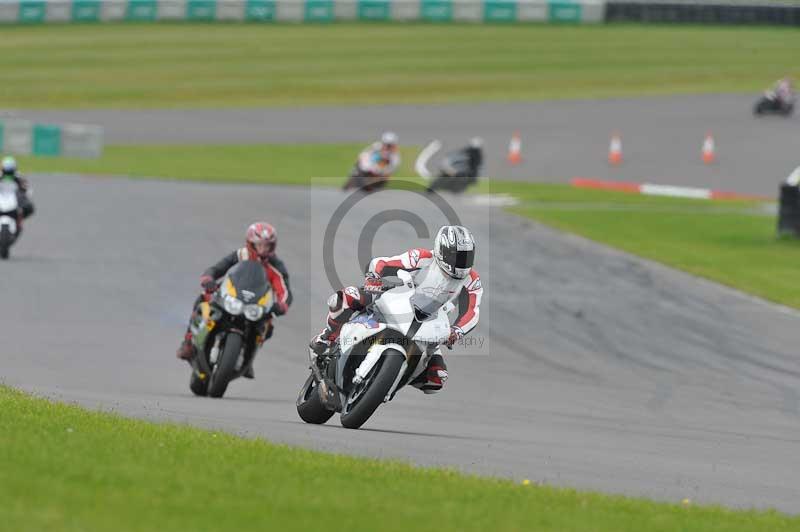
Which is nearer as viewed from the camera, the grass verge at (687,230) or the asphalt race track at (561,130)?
the grass verge at (687,230)

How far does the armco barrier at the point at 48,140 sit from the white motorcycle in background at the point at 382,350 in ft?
113

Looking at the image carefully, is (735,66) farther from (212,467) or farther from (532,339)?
(212,467)

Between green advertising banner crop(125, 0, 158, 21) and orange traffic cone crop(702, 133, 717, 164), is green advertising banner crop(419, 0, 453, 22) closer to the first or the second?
green advertising banner crop(125, 0, 158, 21)

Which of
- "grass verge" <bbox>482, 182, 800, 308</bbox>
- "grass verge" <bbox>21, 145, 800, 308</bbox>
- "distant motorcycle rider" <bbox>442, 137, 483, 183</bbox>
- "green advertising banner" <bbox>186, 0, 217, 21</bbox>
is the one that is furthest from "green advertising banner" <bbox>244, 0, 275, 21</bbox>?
"distant motorcycle rider" <bbox>442, 137, 483, 183</bbox>

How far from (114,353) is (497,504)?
9.32 m

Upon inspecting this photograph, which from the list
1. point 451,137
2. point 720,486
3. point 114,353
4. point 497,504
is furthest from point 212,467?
point 451,137

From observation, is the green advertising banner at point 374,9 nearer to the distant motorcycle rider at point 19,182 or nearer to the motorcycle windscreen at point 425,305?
the distant motorcycle rider at point 19,182

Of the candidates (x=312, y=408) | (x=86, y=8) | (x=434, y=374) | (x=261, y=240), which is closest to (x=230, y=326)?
(x=261, y=240)

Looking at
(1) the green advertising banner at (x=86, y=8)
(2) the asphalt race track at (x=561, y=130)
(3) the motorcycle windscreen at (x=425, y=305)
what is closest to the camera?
(3) the motorcycle windscreen at (x=425, y=305)

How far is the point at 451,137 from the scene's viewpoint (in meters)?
48.8

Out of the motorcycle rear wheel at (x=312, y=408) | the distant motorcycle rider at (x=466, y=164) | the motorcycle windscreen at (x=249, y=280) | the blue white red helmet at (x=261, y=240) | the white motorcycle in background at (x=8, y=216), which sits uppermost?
the blue white red helmet at (x=261, y=240)

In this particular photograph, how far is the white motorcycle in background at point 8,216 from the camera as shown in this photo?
899 inches

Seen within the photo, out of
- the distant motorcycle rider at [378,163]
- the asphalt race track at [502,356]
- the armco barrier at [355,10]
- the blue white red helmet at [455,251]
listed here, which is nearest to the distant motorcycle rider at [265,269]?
the asphalt race track at [502,356]

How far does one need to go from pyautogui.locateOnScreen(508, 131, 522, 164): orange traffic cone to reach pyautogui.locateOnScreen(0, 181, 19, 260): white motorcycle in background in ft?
76.6
